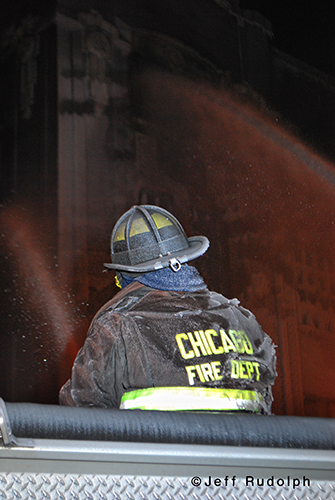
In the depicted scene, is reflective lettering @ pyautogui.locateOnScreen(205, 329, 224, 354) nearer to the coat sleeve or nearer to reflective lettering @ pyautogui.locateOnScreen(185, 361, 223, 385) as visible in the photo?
reflective lettering @ pyautogui.locateOnScreen(185, 361, 223, 385)

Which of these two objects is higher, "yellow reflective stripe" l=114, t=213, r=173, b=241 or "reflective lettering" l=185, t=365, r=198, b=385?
"yellow reflective stripe" l=114, t=213, r=173, b=241

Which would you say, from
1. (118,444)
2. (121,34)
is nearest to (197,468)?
(118,444)

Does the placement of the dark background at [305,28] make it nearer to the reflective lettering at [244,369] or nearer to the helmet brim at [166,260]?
the helmet brim at [166,260]

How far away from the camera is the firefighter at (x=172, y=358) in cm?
148

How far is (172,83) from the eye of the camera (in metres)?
4.45

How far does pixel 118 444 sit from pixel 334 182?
5.23 m

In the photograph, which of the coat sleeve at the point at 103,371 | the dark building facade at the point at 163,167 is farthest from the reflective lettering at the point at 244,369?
the dark building facade at the point at 163,167

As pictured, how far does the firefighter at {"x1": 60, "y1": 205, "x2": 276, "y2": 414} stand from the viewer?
1.48 metres

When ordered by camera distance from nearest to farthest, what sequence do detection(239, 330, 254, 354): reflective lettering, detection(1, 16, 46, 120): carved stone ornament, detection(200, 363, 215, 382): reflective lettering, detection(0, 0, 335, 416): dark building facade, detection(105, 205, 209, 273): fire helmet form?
1. detection(200, 363, 215, 382): reflective lettering
2. detection(239, 330, 254, 354): reflective lettering
3. detection(105, 205, 209, 273): fire helmet
4. detection(0, 0, 335, 416): dark building facade
5. detection(1, 16, 46, 120): carved stone ornament

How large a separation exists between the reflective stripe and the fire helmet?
0.60 m

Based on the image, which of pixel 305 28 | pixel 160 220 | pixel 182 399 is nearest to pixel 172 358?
pixel 182 399

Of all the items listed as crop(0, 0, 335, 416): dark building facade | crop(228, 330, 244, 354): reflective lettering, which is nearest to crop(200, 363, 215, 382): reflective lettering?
crop(228, 330, 244, 354): reflective lettering

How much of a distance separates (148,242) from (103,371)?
0.69 metres

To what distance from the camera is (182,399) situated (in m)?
1.44
